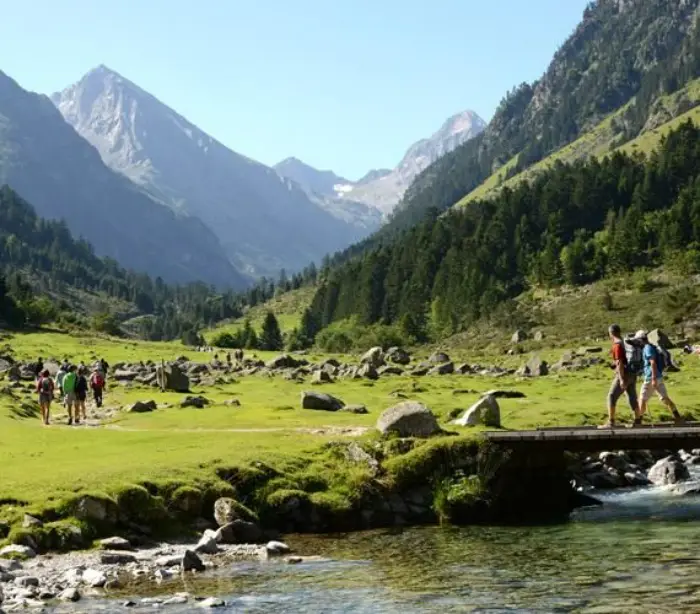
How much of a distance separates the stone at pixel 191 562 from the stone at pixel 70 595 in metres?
3.51

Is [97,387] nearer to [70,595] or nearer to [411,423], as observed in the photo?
[411,423]

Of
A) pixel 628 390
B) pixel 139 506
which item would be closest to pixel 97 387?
pixel 139 506

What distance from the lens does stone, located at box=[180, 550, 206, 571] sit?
993 inches

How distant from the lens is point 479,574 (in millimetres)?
24469

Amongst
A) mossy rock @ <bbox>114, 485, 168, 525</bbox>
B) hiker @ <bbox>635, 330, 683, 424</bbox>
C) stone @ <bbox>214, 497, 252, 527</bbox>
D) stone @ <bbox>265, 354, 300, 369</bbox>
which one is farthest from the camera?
stone @ <bbox>265, 354, 300, 369</bbox>

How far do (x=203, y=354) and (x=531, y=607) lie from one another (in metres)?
139

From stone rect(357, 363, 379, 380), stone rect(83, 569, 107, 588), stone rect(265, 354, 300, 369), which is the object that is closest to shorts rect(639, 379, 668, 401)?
stone rect(83, 569, 107, 588)

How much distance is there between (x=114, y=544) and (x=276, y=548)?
490 cm

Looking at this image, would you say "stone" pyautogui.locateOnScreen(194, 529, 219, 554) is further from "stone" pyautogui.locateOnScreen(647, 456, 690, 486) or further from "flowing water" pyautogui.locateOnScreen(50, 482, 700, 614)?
"stone" pyautogui.locateOnScreen(647, 456, 690, 486)

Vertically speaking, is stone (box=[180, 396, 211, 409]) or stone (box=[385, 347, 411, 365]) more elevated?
stone (box=[385, 347, 411, 365])

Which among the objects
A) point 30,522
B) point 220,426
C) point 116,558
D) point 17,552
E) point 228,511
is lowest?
point 116,558

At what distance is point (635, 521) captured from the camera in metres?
33.4

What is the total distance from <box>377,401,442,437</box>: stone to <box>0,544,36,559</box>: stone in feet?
55.6

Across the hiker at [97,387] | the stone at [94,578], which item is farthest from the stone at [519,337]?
the stone at [94,578]
